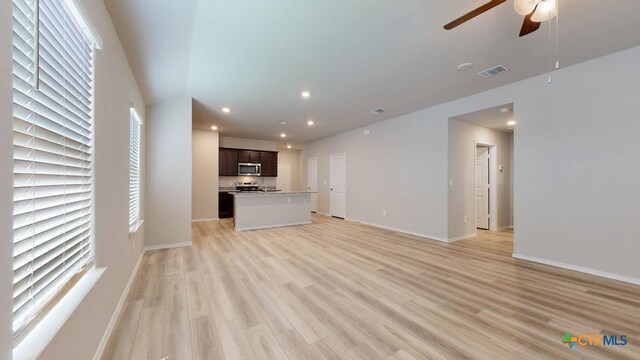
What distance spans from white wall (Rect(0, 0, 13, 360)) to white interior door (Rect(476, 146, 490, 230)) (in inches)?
278

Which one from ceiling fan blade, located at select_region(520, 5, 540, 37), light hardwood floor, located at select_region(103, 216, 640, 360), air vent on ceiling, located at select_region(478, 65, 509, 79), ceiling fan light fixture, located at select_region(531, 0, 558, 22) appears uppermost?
air vent on ceiling, located at select_region(478, 65, 509, 79)

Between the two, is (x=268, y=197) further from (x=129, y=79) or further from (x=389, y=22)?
(x=389, y=22)

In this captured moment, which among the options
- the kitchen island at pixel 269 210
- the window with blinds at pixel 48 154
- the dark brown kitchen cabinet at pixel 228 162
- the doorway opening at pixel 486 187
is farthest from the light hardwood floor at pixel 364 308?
the dark brown kitchen cabinet at pixel 228 162

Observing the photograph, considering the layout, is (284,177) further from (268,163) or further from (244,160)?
(244,160)

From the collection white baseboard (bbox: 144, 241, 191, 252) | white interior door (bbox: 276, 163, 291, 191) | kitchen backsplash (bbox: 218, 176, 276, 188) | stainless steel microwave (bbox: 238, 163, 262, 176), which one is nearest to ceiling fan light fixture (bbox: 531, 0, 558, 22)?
white baseboard (bbox: 144, 241, 191, 252)

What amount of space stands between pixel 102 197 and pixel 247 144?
689 centimetres

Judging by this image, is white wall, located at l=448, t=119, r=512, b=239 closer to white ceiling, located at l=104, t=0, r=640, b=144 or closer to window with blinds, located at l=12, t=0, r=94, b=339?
white ceiling, located at l=104, t=0, r=640, b=144

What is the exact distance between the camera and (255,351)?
171 centimetres

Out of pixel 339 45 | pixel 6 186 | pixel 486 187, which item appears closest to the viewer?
pixel 6 186

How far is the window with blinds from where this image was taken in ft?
2.97

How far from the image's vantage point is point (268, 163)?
8.73m

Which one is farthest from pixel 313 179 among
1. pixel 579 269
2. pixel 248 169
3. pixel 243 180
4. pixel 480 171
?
pixel 579 269

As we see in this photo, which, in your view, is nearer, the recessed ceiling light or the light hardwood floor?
the light hardwood floor

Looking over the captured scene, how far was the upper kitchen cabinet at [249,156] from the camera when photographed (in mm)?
8211
